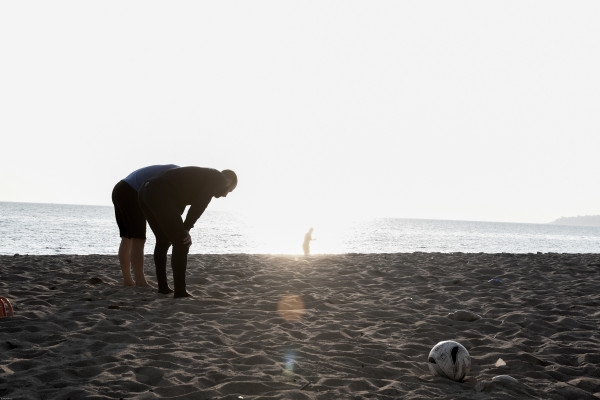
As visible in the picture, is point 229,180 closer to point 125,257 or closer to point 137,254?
point 137,254

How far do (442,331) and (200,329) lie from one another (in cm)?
235

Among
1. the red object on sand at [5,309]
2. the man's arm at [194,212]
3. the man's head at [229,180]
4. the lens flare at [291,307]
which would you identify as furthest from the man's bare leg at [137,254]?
the lens flare at [291,307]

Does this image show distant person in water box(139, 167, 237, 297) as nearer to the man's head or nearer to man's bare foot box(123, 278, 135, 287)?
the man's head

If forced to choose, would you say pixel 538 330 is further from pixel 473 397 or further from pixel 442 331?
pixel 473 397

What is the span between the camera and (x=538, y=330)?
4.73 metres

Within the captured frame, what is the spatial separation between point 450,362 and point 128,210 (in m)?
4.16

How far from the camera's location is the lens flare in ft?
16.6

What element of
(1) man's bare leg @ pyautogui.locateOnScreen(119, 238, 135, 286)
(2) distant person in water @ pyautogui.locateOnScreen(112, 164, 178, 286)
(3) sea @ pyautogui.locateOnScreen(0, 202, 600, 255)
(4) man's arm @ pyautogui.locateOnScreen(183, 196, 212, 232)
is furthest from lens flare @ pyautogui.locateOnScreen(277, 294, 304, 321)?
(3) sea @ pyautogui.locateOnScreen(0, 202, 600, 255)

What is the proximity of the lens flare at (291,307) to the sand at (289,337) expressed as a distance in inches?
0.9

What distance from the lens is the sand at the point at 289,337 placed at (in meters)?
3.10

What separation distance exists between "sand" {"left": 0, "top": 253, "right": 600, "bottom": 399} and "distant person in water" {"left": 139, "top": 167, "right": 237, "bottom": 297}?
0.70 metres

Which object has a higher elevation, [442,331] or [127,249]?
[127,249]

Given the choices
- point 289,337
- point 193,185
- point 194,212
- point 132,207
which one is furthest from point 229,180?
point 289,337

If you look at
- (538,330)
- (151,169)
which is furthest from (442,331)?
(151,169)
